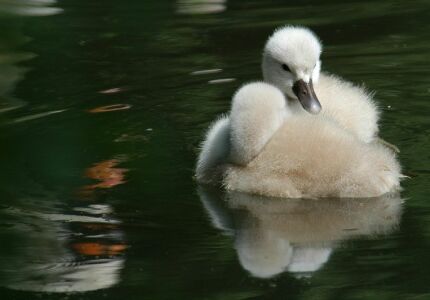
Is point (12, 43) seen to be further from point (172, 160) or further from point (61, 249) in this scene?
point (61, 249)

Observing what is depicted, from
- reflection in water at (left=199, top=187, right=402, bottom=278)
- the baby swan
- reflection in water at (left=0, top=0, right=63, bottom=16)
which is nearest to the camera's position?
reflection in water at (left=199, top=187, right=402, bottom=278)

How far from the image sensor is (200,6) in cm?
1012

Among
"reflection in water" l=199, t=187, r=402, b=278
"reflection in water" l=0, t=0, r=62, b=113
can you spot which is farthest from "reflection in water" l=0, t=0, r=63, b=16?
"reflection in water" l=199, t=187, r=402, b=278

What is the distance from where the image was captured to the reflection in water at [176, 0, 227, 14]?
9.97m

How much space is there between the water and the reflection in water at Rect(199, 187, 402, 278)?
1 cm

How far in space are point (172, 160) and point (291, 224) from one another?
113 cm

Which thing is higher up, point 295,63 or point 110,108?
point 295,63

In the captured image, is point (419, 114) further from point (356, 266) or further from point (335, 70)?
point (356, 266)

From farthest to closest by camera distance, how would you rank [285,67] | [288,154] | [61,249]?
1. [285,67]
2. [288,154]
3. [61,249]

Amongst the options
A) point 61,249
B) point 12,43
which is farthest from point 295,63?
point 12,43

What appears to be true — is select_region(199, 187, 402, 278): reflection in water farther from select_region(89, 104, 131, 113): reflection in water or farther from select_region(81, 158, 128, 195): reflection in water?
select_region(89, 104, 131, 113): reflection in water

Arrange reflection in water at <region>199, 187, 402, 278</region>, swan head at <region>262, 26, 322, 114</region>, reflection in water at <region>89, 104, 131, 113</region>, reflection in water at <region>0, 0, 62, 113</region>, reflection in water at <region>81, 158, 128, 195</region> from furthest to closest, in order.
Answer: reflection in water at <region>0, 0, 62, 113</region> < reflection in water at <region>89, 104, 131, 113</region> < swan head at <region>262, 26, 322, 114</region> < reflection in water at <region>81, 158, 128, 195</region> < reflection in water at <region>199, 187, 402, 278</region>

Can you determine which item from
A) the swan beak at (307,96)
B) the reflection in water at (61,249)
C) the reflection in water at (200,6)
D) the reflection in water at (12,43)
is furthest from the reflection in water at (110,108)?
the reflection in water at (200,6)

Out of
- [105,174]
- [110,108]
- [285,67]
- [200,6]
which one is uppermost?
[285,67]
